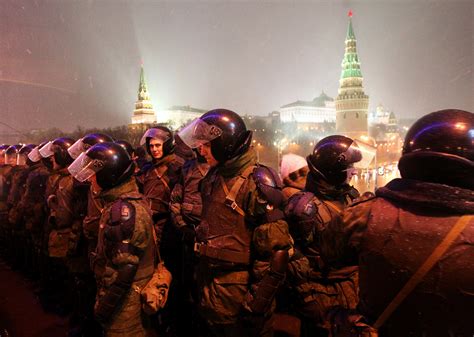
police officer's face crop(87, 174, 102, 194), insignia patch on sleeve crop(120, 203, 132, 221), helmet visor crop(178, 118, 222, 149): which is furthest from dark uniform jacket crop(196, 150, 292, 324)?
police officer's face crop(87, 174, 102, 194)

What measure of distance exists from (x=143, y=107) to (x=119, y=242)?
379 ft

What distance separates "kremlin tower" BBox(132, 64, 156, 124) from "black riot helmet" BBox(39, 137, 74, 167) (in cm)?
10799

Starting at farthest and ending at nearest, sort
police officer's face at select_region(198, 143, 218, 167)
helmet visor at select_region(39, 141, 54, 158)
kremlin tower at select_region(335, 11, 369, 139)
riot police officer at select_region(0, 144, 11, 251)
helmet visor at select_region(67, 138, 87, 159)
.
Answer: kremlin tower at select_region(335, 11, 369, 139) < riot police officer at select_region(0, 144, 11, 251) < helmet visor at select_region(39, 141, 54, 158) < helmet visor at select_region(67, 138, 87, 159) < police officer's face at select_region(198, 143, 218, 167)

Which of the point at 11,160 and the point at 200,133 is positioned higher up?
the point at 200,133

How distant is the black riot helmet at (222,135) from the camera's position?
3584 millimetres

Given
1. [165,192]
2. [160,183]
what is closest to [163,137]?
[160,183]

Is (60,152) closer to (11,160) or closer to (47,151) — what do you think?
(47,151)

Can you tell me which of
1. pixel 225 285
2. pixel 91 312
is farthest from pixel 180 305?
pixel 225 285

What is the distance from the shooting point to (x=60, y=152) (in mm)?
6148

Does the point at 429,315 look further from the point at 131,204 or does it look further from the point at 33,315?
the point at 33,315

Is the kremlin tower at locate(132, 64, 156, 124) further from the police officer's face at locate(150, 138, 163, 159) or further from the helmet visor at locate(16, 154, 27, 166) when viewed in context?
the police officer's face at locate(150, 138, 163, 159)

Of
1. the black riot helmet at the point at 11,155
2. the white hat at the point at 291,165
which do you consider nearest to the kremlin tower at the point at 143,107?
the black riot helmet at the point at 11,155

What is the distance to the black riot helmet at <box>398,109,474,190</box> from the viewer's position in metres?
1.78

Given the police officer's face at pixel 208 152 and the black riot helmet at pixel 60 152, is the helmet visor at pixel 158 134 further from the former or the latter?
the police officer's face at pixel 208 152
